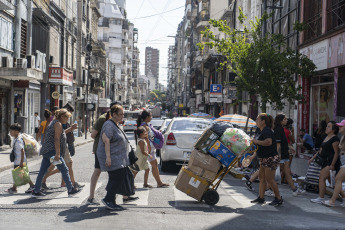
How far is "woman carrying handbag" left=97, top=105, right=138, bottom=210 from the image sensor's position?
7578 millimetres

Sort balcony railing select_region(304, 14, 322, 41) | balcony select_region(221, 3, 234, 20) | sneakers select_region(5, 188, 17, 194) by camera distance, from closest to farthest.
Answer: sneakers select_region(5, 188, 17, 194)
balcony railing select_region(304, 14, 322, 41)
balcony select_region(221, 3, 234, 20)

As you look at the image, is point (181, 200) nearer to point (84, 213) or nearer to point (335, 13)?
point (84, 213)

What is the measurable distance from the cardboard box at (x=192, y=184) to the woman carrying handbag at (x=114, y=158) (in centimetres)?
112

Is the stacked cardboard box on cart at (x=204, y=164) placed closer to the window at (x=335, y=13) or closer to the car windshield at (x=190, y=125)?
the car windshield at (x=190, y=125)

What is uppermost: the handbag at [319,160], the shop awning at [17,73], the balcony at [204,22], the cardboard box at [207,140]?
the balcony at [204,22]

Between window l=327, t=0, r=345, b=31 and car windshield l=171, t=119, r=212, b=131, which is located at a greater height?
window l=327, t=0, r=345, b=31

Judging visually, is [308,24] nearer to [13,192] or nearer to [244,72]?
[244,72]

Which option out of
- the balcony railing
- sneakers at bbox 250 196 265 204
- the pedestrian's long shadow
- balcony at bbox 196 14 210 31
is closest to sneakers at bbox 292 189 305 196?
sneakers at bbox 250 196 265 204

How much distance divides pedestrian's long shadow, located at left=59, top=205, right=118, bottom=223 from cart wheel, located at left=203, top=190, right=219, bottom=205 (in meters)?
1.74

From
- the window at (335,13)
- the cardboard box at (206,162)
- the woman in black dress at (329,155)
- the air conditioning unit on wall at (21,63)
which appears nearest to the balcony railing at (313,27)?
the window at (335,13)

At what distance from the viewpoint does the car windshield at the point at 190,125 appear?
13.4 m

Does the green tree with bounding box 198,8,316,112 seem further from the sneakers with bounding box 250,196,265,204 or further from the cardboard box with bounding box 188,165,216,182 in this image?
the cardboard box with bounding box 188,165,216,182

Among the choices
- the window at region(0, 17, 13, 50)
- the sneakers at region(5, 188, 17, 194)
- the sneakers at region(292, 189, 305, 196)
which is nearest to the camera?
the sneakers at region(5, 188, 17, 194)

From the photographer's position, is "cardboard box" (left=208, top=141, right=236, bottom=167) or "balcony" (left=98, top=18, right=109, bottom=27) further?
"balcony" (left=98, top=18, right=109, bottom=27)
